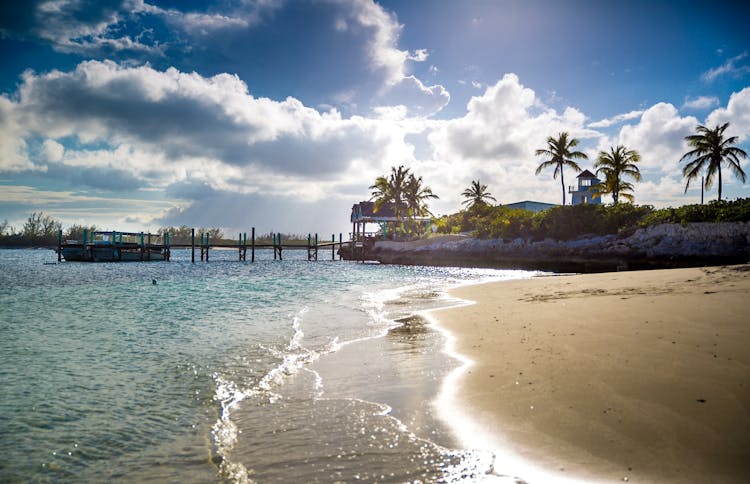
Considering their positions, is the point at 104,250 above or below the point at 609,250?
below

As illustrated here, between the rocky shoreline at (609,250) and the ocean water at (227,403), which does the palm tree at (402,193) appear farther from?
the ocean water at (227,403)

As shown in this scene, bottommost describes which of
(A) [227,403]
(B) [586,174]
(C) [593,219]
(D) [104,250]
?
(A) [227,403]

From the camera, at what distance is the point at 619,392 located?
397cm

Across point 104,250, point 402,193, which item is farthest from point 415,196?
point 104,250

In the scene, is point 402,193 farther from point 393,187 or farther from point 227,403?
point 227,403

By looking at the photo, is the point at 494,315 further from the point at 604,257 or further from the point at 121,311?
the point at 604,257

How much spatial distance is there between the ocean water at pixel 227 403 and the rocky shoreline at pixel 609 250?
23.5 m

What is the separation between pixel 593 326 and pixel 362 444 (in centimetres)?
479

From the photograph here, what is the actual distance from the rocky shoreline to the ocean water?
77.2ft

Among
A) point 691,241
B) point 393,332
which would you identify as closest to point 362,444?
A: point 393,332

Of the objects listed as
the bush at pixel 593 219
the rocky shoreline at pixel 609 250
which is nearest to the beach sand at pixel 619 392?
the rocky shoreline at pixel 609 250

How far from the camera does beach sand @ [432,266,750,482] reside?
2.90m

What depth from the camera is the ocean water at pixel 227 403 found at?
334 centimetres

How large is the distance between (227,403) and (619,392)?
425 centimetres
